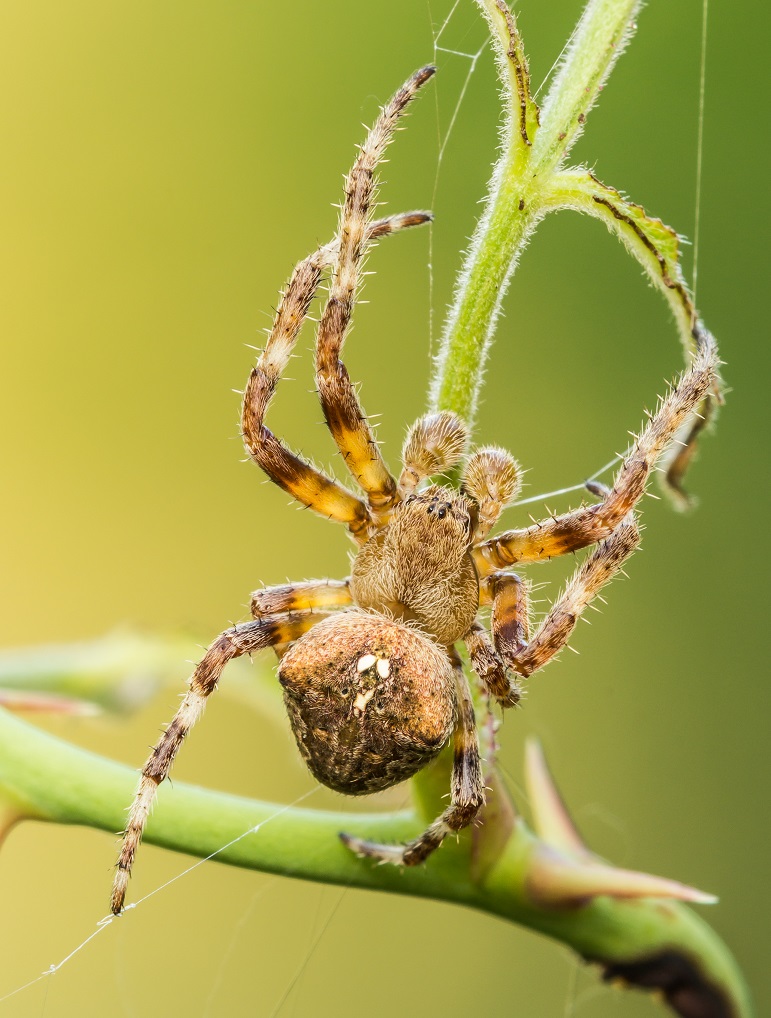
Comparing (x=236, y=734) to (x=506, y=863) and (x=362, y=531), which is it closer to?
(x=362, y=531)

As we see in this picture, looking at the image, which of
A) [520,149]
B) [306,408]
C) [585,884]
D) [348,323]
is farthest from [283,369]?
[306,408]

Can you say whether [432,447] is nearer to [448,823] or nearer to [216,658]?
[448,823]

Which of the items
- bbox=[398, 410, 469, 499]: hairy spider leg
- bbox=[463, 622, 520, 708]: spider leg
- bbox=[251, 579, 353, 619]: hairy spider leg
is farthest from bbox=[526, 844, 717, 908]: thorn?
bbox=[251, 579, 353, 619]: hairy spider leg

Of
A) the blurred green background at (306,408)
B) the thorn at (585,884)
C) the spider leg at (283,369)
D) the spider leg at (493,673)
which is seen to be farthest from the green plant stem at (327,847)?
the blurred green background at (306,408)

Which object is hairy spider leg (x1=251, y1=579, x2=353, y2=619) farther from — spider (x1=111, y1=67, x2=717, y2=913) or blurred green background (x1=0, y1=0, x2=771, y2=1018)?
blurred green background (x1=0, y1=0, x2=771, y2=1018)

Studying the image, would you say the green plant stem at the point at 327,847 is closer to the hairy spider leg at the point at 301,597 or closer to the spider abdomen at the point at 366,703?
the spider abdomen at the point at 366,703

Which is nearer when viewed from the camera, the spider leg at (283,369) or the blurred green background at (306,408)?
the spider leg at (283,369)

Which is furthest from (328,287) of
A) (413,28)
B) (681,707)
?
(681,707)
